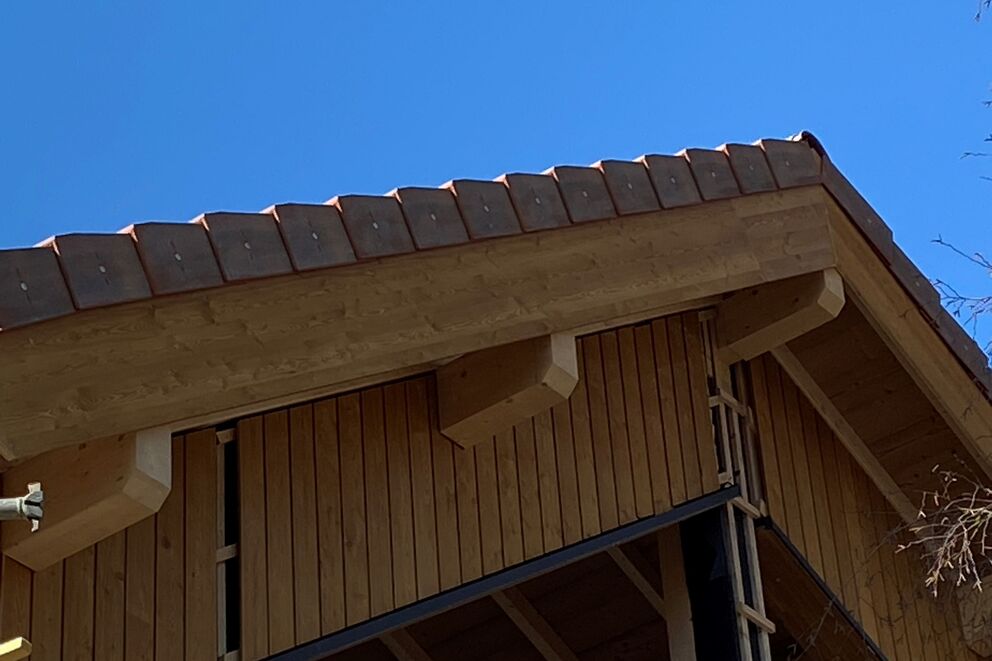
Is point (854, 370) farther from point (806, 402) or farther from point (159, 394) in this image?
point (159, 394)

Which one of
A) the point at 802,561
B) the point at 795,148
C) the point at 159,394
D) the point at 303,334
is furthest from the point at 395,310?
the point at 802,561

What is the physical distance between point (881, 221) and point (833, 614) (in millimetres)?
1786

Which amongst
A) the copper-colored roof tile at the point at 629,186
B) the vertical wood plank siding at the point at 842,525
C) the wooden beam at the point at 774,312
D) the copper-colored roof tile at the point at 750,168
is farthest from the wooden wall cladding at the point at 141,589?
the vertical wood plank siding at the point at 842,525

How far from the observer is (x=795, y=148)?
271 inches

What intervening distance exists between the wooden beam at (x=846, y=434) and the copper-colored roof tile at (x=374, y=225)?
306cm

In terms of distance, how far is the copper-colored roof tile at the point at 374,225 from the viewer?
16.5ft

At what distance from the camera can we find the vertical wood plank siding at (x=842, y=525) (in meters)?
7.55

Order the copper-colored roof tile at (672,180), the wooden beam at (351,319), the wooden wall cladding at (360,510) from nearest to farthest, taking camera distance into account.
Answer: the wooden beam at (351,319) < the wooden wall cladding at (360,510) < the copper-colored roof tile at (672,180)

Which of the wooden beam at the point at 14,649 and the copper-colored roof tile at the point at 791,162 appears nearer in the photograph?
the wooden beam at the point at 14,649

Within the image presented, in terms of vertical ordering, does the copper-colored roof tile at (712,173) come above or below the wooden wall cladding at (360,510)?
above

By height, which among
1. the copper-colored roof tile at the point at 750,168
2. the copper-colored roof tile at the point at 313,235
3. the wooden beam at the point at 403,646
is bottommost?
the copper-colored roof tile at the point at 313,235

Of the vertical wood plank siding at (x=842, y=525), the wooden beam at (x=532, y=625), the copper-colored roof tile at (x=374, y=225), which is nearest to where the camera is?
the copper-colored roof tile at (x=374, y=225)

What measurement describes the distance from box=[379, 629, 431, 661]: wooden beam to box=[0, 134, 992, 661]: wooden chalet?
2 cm

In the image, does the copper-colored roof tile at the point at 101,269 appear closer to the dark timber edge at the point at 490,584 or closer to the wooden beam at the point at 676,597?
the dark timber edge at the point at 490,584
